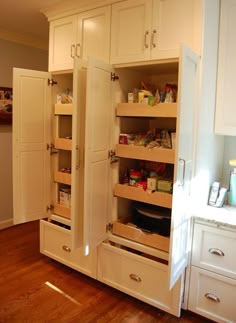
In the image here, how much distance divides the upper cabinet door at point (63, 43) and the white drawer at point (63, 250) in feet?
4.65

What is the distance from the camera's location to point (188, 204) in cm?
192

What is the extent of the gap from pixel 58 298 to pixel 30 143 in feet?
4.20

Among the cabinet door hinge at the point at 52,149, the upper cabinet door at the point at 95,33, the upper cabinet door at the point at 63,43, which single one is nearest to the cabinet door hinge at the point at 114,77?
the upper cabinet door at the point at 95,33

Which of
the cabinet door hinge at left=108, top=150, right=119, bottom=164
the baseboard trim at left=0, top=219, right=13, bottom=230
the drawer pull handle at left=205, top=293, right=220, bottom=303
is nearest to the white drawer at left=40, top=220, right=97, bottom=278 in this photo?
the cabinet door hinge at left=108, top=150, right=119, bottom=164

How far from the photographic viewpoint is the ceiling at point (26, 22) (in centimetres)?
236

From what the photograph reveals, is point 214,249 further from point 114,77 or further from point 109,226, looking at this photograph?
point 114,77

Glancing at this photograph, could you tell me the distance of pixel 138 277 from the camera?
6.96 feet

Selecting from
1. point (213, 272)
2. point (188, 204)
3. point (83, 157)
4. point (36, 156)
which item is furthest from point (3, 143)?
point (213, 272)

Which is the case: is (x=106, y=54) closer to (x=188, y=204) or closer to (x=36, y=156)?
(x=36, y=156)

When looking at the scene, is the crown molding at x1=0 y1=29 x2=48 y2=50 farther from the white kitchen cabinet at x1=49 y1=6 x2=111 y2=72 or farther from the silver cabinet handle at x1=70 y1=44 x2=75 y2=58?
the silver cabinet handle at x1=70 y1=44 x2=75 y2=58

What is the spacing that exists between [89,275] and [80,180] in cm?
91

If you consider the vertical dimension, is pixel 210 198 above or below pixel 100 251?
above

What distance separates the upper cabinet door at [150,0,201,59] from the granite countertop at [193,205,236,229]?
1.06 metres

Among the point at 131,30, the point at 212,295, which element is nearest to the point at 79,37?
the point at 131,30
